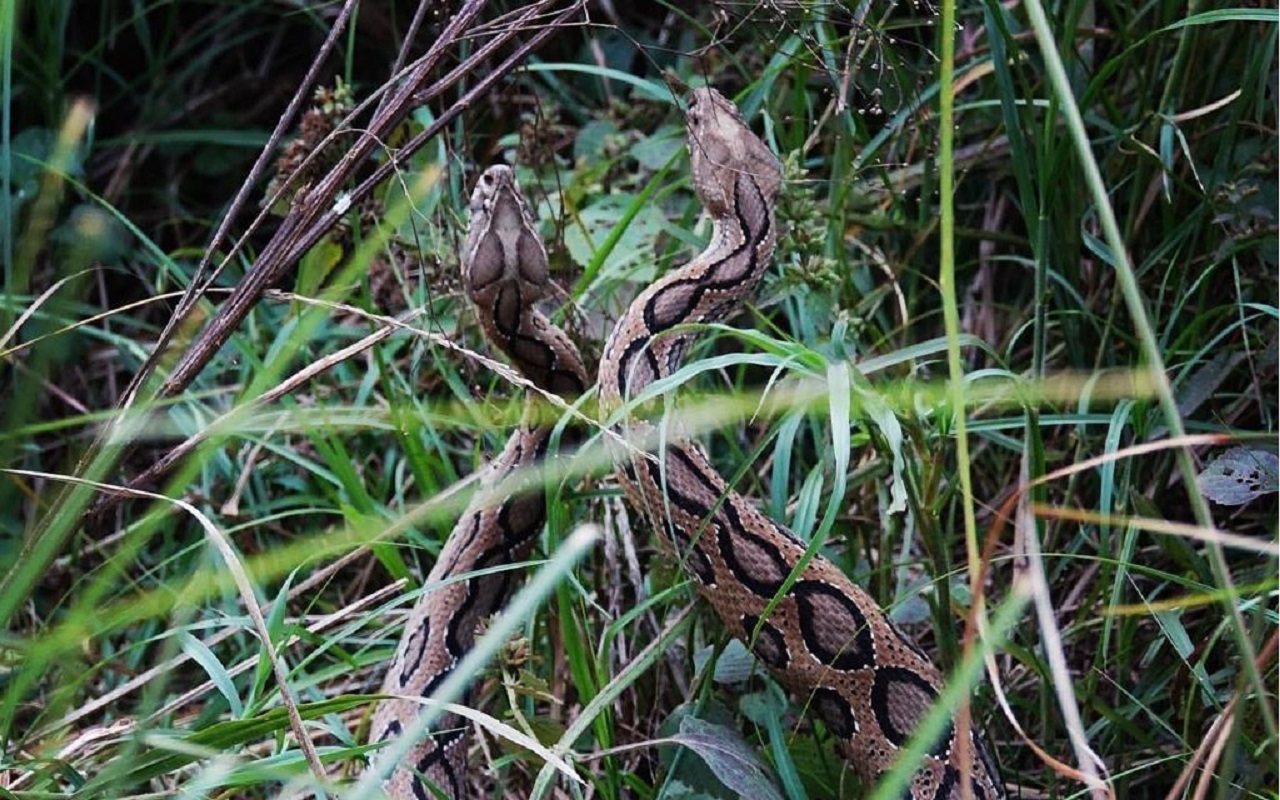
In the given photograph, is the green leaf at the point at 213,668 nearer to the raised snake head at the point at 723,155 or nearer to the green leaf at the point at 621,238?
the green leaf at the point at 621,238

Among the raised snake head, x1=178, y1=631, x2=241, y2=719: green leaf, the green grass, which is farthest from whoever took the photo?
the raised snake head

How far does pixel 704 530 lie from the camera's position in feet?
11.0

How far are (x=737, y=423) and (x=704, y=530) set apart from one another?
57 cm

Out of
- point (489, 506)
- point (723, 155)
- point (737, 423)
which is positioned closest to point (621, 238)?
point (723, 155)

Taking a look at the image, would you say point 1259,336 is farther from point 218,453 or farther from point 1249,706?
point 218,453

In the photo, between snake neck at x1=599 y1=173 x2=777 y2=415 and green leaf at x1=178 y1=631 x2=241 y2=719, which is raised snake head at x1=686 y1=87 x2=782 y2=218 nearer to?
snake neck at x1=599 y1=173 x2=777 y2=415

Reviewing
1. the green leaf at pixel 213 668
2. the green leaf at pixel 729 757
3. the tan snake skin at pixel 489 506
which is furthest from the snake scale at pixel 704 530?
the green leaf at pixel 213 668

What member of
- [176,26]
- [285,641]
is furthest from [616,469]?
[176,26]

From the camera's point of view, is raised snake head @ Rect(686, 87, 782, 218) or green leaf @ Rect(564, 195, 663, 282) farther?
green leaf @ Rect(564, 195, 663, 282)

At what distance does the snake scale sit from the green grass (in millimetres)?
113

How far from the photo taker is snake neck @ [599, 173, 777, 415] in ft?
12.2

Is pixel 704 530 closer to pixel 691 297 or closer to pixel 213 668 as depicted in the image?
pixel 691 297

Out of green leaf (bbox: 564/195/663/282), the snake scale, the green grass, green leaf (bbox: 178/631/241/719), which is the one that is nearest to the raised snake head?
the snake scale

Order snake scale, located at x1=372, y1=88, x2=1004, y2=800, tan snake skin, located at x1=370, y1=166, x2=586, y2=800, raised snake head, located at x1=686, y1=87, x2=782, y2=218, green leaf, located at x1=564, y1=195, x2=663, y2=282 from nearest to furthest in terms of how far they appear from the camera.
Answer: snake scale, located at x1=372, y1=88, x2=1004, y2=800
tan snake skin, located at x1=370, y1=166, x2=586, y2=800
raised snake head, located at x1=686, y1=87, x2=782, y2=218
green leaf, located at x1=564, y1=195, x2=663, y2=282
